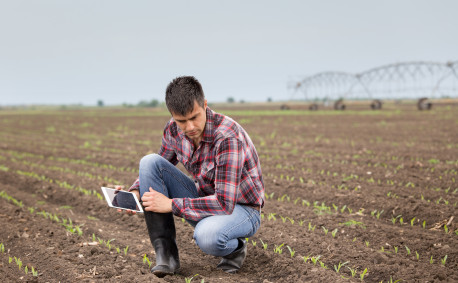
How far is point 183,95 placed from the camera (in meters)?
3.15

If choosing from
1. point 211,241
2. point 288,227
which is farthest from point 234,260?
point 288,227

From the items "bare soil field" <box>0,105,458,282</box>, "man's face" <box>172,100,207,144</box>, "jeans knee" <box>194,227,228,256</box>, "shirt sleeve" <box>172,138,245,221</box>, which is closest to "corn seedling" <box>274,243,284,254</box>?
"bare soil field" <box>0,105,458,282</box>

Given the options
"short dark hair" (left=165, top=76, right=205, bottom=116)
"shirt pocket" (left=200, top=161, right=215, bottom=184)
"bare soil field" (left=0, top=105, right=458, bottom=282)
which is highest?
"short dark hair" (left=165, top=76, right=205, bottom=116)

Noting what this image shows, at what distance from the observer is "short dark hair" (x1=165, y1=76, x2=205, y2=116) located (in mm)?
3156

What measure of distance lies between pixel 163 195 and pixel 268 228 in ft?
6.27

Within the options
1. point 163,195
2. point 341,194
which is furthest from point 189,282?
point 341,194

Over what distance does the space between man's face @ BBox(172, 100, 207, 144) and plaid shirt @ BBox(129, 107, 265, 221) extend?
7cm

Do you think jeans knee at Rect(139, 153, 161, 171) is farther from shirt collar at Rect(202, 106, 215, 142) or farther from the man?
shirt collar at Rect(202, 106, 215, 142)

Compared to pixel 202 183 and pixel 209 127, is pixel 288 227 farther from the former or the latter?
pixel 209 127

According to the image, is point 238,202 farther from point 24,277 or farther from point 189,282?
point 24,277

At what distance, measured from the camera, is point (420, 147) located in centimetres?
1195

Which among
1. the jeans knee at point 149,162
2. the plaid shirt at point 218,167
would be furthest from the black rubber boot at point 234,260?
the jeans knee at point 149,162

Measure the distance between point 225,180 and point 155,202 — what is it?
0.57 m

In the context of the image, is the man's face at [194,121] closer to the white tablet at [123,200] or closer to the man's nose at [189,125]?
the man's nose at [189,125]
